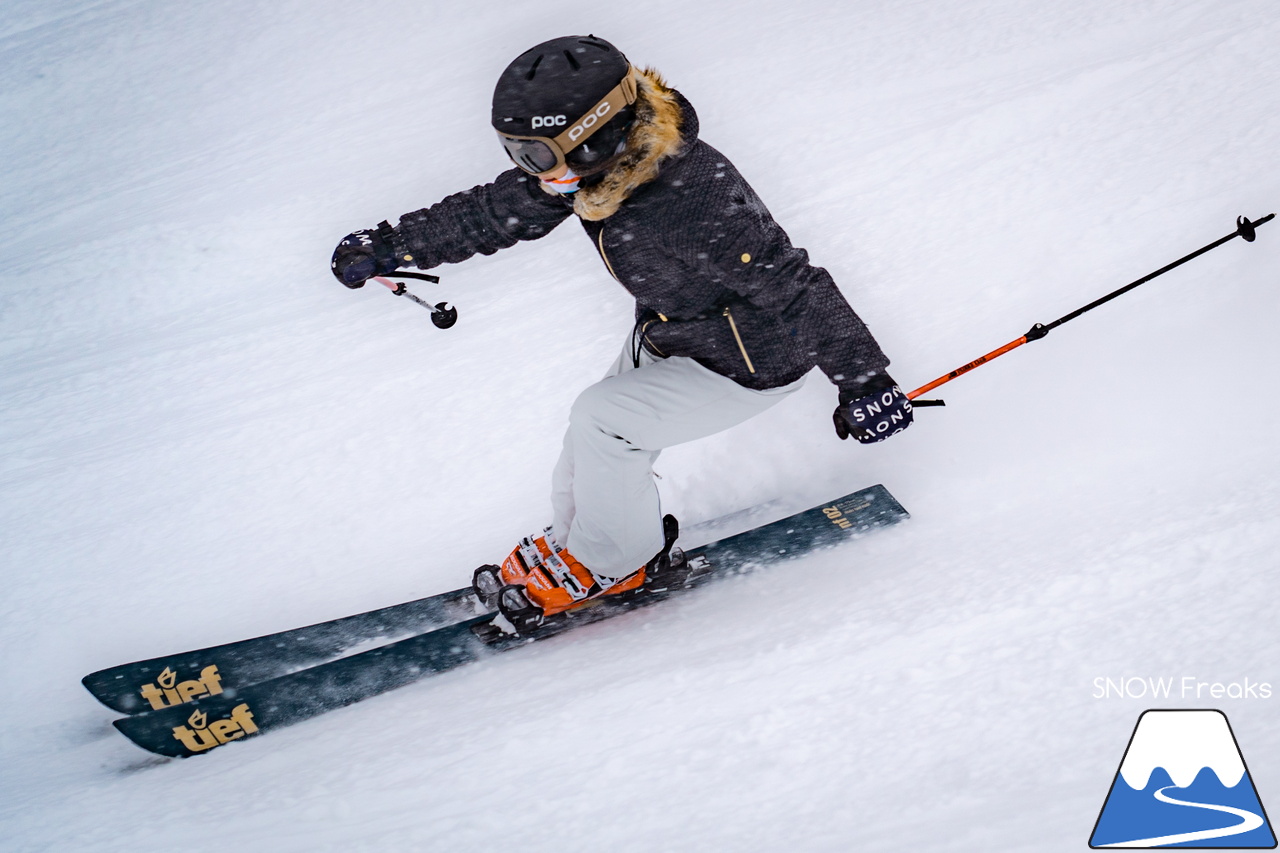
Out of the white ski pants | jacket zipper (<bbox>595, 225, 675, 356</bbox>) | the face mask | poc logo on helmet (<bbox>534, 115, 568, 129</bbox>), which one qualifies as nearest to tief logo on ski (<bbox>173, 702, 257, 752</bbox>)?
the white ski pants

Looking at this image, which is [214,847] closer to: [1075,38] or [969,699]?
[969,699]

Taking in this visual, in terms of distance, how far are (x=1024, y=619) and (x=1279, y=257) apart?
192cm

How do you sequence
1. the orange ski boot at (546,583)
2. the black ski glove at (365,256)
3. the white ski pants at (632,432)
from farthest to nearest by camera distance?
the orange ski boot at (546,583) < the black ski glove at (365,256) < the white ski pants at (632,432)

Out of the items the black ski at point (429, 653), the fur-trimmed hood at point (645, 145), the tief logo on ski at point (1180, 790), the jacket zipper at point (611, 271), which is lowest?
the tief logo on ski at point (1180, 790)

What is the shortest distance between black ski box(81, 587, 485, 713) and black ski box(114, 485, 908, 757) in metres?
0.08

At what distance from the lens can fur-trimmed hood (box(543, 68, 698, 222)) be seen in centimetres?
182

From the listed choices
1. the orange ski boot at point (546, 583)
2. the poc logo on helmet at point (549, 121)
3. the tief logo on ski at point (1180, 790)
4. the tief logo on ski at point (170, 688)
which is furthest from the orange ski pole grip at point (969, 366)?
the tief logo on ski at point (170, 688)

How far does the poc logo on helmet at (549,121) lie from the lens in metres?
1.77

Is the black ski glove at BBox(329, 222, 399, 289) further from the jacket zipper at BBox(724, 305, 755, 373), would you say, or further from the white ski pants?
the jacket zipper at BBox(724, 305, 755, 373)

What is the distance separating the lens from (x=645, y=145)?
1.82 metres

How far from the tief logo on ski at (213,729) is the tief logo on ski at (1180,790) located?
2287mm

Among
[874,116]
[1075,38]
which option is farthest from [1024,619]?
[1075,38]

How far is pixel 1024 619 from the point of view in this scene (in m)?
2.11

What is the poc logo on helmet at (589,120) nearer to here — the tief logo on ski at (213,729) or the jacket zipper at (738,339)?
the jacket zipper at (738,339)
